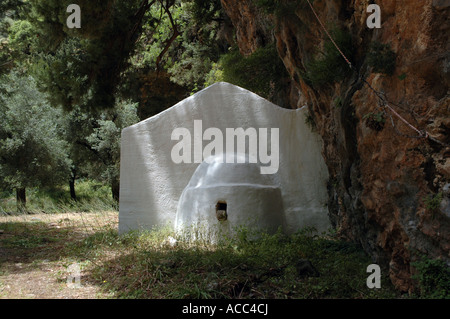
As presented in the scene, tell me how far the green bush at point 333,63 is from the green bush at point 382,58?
798mm

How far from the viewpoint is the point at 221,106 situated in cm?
959

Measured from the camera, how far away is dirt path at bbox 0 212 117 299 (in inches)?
222

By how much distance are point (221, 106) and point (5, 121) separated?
40.3ft

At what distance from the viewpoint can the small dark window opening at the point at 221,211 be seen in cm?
805

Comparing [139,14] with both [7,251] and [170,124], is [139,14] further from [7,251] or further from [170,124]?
[7,251]

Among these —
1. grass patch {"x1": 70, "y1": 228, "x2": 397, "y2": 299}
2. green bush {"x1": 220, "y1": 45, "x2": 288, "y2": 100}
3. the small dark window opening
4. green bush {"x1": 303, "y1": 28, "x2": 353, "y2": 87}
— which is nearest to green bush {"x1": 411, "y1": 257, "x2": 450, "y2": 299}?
grass patch {"x1": 70, "y1": 228, "x2": 397, "y2": 299}

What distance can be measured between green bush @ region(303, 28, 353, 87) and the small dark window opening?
10.7 feet

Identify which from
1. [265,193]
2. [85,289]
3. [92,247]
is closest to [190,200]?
[265,193]

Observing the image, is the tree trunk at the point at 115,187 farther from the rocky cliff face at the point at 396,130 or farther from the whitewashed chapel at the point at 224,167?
the rocky cliff face at the point at 396,130

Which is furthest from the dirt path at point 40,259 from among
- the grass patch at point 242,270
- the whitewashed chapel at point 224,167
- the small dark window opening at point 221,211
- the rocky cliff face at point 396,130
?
the rocky cliff face at point 396,130

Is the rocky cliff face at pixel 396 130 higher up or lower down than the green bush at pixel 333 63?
lower down

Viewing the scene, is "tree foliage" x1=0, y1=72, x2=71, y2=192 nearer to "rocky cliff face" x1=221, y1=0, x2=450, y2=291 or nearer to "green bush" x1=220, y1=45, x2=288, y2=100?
"green bush" x1=220, y1=45, x2=288, y2=100

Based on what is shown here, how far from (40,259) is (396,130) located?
6977 millimetres

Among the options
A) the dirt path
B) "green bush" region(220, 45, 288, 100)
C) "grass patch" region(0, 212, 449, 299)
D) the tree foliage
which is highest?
"green bush" region(220, 45, 288, 100)
